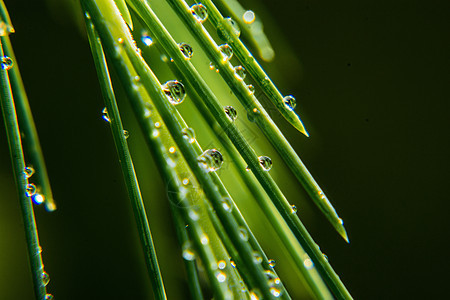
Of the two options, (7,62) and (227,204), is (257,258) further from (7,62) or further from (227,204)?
(7,62)

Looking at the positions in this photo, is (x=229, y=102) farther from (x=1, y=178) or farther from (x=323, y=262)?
(x=1, y=178)

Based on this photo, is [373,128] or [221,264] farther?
[373,128]

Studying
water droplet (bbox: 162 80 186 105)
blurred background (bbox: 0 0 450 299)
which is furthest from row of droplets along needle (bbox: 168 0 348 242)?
blurred background (bbox: 0 0 450 299)

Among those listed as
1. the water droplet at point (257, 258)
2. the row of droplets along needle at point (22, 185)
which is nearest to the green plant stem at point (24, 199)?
the row of droplets along needle at point (22, 185)

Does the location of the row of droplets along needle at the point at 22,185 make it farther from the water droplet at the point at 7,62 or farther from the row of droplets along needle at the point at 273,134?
the row of droplets along needle at the point at 273,134

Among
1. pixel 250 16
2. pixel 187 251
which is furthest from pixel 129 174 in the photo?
pixel 250 16

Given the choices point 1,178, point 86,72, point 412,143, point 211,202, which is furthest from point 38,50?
point 412,143
